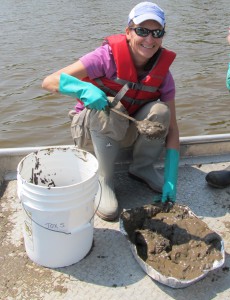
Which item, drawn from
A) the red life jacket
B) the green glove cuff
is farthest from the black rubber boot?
the green glove cuff

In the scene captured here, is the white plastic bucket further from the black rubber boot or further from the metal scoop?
the black rubber boot

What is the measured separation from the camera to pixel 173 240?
2529 millimetres

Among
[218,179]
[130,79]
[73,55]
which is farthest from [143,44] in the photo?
[73,55]

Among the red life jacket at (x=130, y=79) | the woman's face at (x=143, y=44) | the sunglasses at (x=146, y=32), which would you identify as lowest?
the red life jacket at (x=130, y=79)

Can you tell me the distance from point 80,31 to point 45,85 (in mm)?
7736

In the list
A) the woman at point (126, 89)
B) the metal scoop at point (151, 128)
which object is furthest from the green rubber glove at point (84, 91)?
the metal scoop at point (151, 128)

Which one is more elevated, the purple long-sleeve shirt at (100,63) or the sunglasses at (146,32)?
the sunglasses at (146,32)

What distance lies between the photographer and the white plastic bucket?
6.91ft

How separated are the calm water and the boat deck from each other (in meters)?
2.47

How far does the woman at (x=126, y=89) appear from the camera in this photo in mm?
2639

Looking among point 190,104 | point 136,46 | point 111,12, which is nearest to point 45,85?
point 136,46

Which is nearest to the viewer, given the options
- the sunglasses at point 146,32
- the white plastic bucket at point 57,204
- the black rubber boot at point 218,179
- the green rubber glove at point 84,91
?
the white plastic bucket at point 57,204

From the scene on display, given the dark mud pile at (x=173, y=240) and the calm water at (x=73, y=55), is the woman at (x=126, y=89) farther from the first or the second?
the calm water at (x=73, y=55)

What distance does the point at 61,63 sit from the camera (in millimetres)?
7734
